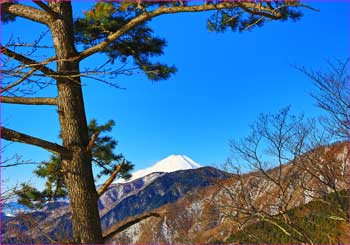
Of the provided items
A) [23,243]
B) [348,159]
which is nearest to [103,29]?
[23,243]

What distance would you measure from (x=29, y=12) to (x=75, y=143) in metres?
0.94

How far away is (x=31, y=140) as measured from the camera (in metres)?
2.19

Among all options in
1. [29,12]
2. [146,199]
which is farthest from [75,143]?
[146,199]

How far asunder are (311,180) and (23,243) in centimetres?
690

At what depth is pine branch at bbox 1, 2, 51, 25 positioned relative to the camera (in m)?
2.58

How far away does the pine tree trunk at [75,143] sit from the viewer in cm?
231

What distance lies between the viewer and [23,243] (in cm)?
691

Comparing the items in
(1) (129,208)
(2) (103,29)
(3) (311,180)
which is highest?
(1) (129,208)

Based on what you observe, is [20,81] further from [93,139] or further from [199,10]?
[199,10]

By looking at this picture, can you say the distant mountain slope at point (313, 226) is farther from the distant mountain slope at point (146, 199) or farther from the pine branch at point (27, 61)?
the distant mountain slope at point (146, 199)

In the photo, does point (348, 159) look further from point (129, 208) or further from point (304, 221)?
point (129, 208)

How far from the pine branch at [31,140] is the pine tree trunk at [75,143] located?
0.05 m

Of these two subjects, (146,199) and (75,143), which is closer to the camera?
(75,143)

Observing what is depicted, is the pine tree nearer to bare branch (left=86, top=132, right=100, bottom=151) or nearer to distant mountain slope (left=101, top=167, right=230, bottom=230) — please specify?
bare branch (left=86, top=132, right=100, bottom=151)
